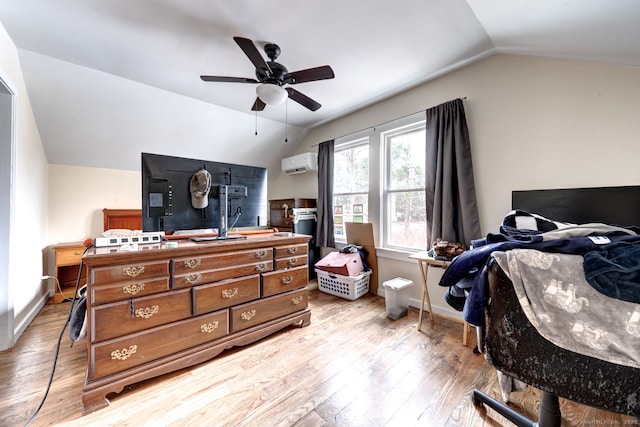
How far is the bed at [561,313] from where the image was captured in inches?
29.6

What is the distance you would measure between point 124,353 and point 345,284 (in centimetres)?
214

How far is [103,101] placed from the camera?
2.64 metres

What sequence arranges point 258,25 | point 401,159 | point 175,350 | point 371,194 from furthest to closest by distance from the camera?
point 371,194 < point 401,159 < point 258,25 < point 175,350

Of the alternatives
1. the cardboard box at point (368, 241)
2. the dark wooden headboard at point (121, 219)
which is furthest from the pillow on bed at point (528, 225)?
the dark wooden headboard at point (121, 219)

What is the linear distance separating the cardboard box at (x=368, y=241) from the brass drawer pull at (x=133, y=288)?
2492mm

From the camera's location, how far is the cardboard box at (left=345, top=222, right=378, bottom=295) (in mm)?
3160

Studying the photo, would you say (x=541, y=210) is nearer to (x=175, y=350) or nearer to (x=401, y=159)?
(x=401, y=159)

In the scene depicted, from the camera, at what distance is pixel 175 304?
156 cm

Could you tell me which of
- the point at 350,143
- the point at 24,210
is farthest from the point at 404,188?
the point at 24,210

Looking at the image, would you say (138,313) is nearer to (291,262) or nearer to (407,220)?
(291,262)

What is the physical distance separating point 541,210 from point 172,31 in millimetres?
3247

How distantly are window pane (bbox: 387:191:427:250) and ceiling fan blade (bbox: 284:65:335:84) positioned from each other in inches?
67.5

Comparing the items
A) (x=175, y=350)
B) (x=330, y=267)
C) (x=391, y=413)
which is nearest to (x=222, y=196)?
(x=175, y=350)

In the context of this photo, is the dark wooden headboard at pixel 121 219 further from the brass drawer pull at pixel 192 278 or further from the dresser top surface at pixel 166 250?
the brass drawer pull at pixel 192 278
